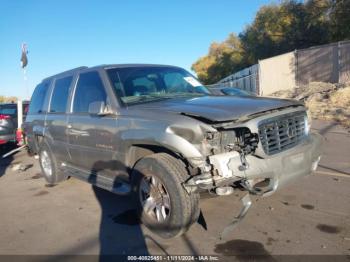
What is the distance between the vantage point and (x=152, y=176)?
422 centimetres

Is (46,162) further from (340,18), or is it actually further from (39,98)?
(340,18)

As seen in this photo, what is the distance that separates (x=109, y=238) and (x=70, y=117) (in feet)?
7.30

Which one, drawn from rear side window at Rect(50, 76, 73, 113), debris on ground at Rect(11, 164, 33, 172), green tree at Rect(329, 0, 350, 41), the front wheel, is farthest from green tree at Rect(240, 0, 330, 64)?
the front wheel

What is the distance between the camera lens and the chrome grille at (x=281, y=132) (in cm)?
395

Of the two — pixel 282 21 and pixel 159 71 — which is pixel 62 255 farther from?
A: pixel 282 21

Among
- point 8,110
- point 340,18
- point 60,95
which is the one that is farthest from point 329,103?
point 340,18

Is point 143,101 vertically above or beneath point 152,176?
above

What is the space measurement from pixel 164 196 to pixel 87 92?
217cm

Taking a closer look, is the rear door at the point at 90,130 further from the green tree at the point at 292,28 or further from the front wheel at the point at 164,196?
A: the green tree at the point at 292,28

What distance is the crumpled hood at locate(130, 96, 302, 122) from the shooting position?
12.5ft

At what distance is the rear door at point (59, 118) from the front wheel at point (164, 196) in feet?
6.94

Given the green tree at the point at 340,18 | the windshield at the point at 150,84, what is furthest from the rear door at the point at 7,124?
the green tree at the point at 340,18

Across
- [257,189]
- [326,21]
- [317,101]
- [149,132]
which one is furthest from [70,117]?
[326,21]

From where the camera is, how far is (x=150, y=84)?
206 inches
